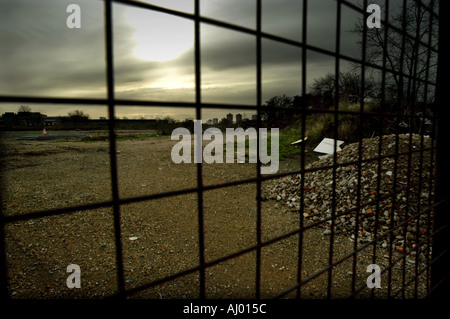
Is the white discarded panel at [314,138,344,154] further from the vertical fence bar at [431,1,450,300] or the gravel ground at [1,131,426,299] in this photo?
the vertical fence bar at [431,1,450,300]

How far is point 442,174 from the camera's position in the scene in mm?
1949

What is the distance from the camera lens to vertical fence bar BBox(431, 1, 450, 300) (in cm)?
185

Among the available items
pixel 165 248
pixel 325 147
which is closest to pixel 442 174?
pixel 165 248

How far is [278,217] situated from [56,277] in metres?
3.74

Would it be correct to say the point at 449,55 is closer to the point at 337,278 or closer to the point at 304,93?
the point at 304,93

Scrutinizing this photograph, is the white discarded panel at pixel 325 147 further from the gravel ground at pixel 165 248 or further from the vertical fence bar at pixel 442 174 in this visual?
the vertical fence bar at pixel 442 174

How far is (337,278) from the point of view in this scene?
329 centimetres

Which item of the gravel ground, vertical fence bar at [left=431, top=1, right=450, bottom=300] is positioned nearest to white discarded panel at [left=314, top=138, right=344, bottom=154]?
the gravel ground

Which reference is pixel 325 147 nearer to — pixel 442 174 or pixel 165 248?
pixel 165 248

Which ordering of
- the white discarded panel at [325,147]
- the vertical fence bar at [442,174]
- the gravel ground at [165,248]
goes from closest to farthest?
the vertical fence bar at [442,174] < the gravel ground at [165,248] < the white discarded panel at [325,147]

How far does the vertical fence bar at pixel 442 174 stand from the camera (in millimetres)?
1847

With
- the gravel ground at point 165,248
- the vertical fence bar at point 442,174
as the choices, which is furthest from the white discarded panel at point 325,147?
the vertical fence bar at point 442,174

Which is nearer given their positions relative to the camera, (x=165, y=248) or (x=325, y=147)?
(x=165, y=248)

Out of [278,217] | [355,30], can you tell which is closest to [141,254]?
[278,217]
